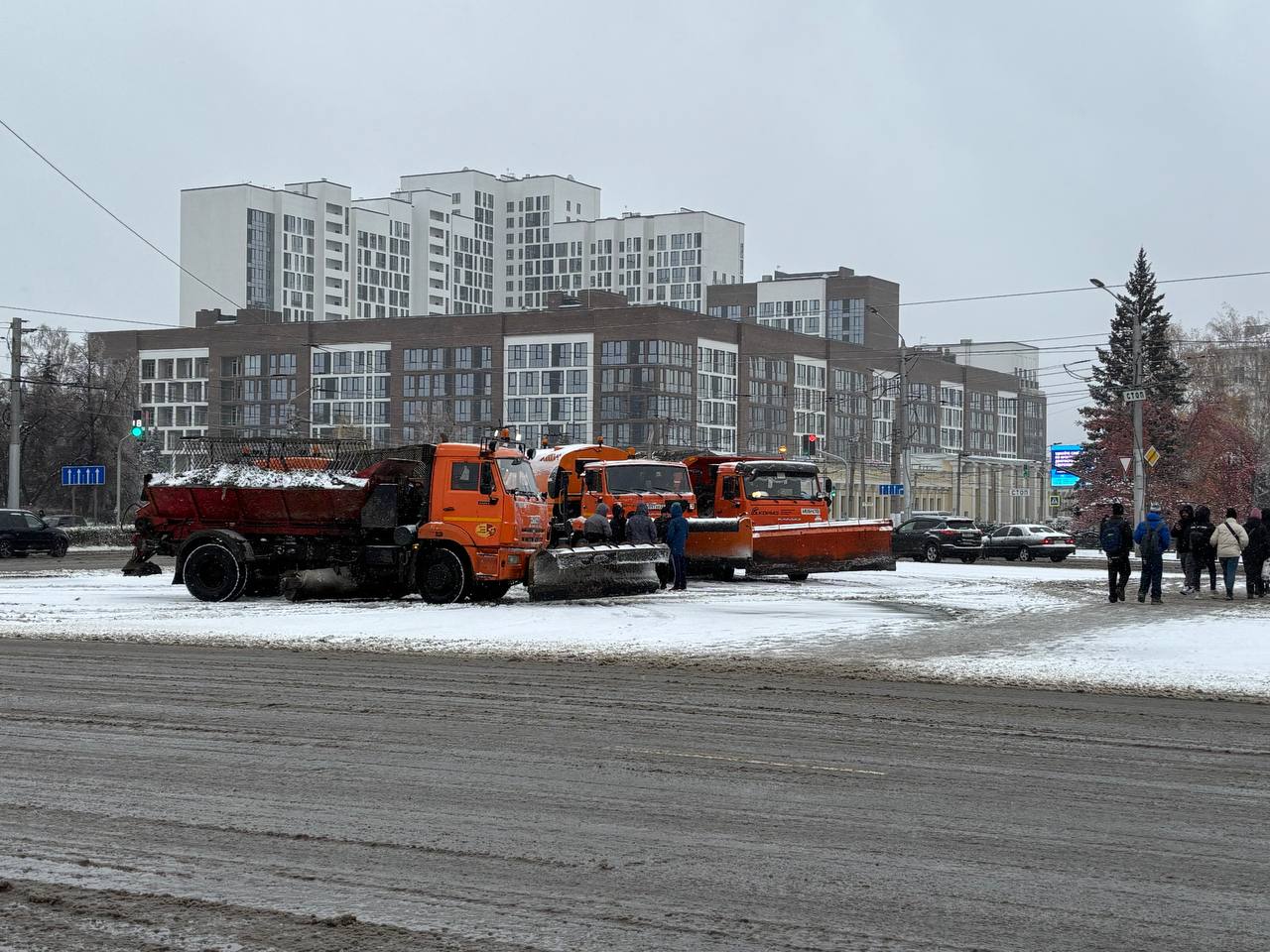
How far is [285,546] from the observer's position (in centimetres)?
2636

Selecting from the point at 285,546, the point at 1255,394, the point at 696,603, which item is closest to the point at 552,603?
the point at 696,603

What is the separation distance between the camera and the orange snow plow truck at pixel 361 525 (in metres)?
25.8

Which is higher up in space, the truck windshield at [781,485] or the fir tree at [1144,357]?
the fir tree at [1144,357]

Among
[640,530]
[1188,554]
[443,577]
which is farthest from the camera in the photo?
[1188,554]

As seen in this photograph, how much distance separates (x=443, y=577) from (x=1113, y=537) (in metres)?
12.0

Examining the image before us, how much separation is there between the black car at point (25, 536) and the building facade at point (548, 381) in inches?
2847

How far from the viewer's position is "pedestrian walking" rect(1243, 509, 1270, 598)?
94.8 ft

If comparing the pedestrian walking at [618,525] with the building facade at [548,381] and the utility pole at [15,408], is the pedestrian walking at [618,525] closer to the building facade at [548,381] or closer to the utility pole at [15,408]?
the utility pole at [15,408]

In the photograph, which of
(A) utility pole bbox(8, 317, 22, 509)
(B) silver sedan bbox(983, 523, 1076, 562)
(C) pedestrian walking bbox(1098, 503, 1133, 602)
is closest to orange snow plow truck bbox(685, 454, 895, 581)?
(C) pedestrian walking bbox(1098, 503, 1133, 602)

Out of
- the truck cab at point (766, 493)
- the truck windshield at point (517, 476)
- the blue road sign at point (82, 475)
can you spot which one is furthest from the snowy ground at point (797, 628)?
the blue road sign at point (82, 475)

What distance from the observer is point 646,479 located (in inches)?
1316

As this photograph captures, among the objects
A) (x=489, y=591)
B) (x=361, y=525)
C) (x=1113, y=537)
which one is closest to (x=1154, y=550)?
(x=1113, y=537)

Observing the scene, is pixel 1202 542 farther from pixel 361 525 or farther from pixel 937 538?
pixel 937 538

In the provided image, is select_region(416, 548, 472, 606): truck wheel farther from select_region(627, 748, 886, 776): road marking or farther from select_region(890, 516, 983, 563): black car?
select_region(890, 516, 983, 563): black car
